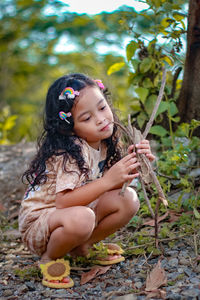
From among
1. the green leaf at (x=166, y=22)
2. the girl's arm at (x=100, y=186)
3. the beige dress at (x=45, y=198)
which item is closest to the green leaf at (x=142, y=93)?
the green leaf at (x=166, y=22)

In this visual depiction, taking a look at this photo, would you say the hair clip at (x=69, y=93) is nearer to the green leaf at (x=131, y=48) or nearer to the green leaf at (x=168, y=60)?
the green leaf at (x=131, y=48)

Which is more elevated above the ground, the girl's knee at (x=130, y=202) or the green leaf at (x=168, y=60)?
the green leaf at (x=168, y=60)

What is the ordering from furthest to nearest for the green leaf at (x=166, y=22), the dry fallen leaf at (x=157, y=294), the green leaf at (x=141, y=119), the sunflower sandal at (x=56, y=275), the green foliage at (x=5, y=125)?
the green foliage at (x=5, y=125), the green leaf at (x=141, y=119), the green leaf at (x=166, y=22), the sunflower sandal at (x=56, y=275), the dry fallen leaf at (x=157, y=294)

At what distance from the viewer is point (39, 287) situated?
1.93 m

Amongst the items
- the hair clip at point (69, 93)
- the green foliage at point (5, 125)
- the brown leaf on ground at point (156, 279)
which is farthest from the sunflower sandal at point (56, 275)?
the green foliage at point (5, 125)

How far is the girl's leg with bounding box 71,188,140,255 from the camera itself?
212 centimetres

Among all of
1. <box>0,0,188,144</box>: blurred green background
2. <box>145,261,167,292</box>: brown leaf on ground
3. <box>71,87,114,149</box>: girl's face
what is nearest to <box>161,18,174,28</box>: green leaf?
<box>0,0,188,144</box>: blurred green background

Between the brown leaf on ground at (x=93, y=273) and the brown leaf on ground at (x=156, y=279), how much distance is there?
29 centimetres

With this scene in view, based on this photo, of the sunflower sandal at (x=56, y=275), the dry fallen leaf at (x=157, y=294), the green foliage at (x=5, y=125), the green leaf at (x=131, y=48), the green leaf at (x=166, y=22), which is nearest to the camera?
the dry fallen leaf at (x=157, y=294)

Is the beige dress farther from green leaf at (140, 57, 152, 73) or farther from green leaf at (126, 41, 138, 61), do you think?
green leaf at (140, 57, 152, 73)

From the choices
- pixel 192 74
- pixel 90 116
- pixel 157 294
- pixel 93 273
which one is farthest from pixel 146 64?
pixel 157 294

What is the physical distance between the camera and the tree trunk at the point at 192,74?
2.83m

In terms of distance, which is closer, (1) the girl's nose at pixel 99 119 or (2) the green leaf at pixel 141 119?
(1) the girl's nose at pixel 99 119

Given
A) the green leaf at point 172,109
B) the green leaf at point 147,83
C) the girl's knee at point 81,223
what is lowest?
the green leaf at point 172,109
